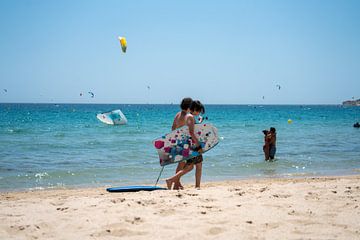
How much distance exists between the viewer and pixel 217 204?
430 cm

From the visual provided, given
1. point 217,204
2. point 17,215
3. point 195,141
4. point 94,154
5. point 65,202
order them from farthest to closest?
1. point 94,154
2. point 195,141
3. point 65,202
4. point 217,204
5. point 17,215

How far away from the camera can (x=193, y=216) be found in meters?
3.79

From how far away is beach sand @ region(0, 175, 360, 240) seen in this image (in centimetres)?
332

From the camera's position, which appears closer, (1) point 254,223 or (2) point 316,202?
(1) point 254,223

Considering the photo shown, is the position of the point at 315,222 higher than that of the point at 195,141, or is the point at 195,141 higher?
the point at 195,141

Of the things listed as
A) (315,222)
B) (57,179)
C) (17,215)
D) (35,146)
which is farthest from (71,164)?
(315,222)

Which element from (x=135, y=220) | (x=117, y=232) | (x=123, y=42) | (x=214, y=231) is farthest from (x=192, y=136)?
(x=123, y=42)

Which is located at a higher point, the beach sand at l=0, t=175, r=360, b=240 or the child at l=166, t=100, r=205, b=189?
the child at l=166, t=100, r=205, b=189

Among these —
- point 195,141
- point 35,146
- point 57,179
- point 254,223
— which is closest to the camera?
point 254,223

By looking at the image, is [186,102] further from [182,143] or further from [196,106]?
[182,143]

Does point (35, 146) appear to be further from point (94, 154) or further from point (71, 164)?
point (71, 164)

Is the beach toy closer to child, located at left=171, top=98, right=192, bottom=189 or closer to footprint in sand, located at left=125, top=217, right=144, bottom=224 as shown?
child, located at left=171, top=98, right=192, bottom=189

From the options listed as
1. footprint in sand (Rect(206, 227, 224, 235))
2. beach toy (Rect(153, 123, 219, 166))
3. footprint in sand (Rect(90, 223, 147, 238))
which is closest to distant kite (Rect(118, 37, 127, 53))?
beach toy (Rect(153, 123, 219, 166))

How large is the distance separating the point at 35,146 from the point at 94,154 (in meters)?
3.30
